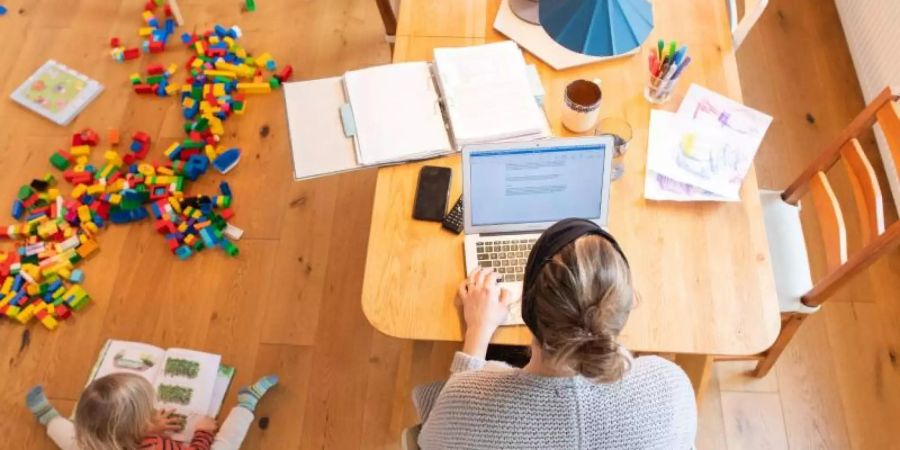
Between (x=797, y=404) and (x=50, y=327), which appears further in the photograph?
(x=50, y=327)

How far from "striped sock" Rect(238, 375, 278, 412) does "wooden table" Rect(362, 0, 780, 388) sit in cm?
82

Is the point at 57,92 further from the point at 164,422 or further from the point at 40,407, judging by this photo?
the point at 164,422

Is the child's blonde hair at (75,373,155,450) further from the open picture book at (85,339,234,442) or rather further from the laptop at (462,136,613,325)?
the laptop at (462,136,613,325)

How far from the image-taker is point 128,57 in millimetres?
2660

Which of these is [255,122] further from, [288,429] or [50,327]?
[288,429]

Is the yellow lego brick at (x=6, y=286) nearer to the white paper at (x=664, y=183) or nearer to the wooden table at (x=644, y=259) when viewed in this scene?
the wooden table at (x=644, y=259)

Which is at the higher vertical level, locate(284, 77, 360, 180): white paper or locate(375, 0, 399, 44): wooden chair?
locate(284, 77, 360, 180): white paper

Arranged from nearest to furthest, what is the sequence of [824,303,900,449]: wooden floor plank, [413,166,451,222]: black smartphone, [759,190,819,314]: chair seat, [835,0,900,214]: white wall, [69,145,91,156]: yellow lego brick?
[413,166,451,222]: black smartphone → [759,190,819,314]: chair seat → [824,303,900,449]: wooden floor plank → [835,0,900,214]: white wall → [69,145,91,156]: yellow lego brick

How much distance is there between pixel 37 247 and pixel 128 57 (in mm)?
850

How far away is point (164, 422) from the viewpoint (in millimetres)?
1843

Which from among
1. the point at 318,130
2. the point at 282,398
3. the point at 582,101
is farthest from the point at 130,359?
the point at 582,101

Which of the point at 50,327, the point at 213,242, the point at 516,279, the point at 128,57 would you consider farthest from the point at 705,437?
the point at 128,57

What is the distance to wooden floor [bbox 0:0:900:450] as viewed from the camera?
1954 millimetres

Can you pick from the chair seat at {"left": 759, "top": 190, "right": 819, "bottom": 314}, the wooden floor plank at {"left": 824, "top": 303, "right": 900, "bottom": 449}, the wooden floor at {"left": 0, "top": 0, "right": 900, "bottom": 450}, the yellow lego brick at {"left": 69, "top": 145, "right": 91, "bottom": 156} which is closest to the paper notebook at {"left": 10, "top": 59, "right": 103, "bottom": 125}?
the wooden floor at {"left": 0, "top": 0, "right": 900, "bottom": 450}
